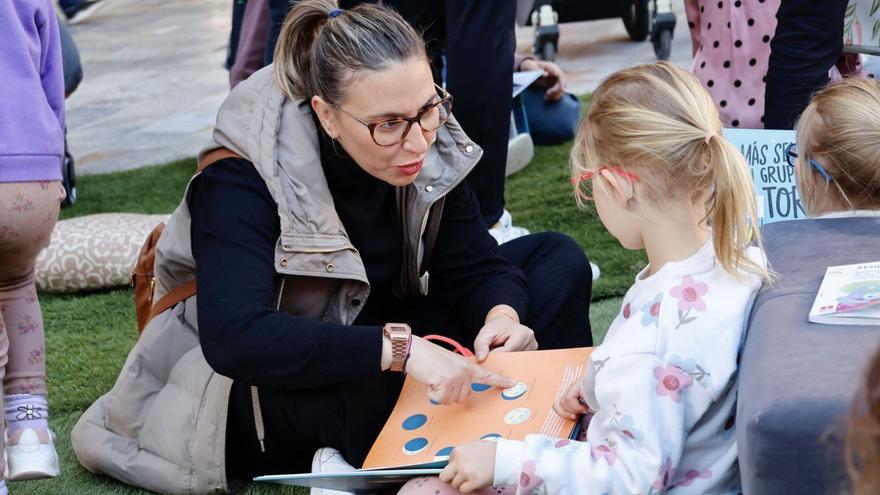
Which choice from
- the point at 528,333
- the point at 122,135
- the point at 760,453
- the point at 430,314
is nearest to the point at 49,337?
the point at 430,314

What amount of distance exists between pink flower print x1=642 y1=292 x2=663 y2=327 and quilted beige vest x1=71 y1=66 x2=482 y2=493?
665mm

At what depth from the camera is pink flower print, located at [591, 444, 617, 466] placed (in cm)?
160

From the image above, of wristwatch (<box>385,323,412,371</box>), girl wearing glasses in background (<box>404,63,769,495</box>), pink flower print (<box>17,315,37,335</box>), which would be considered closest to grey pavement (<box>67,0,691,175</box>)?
pink flower print (<box>17,315,37,335</box>)

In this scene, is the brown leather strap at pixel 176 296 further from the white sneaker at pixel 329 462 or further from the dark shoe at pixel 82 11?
the dark shoe at pixel 82 11

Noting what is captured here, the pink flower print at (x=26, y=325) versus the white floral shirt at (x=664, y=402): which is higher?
the white floral shirt at (x=664, y=402)

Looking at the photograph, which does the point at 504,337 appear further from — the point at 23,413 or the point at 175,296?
the point at 23,413

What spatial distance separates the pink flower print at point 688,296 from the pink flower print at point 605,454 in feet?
0.63

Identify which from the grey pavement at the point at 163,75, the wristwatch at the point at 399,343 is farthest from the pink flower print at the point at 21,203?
the grey pavement at the point at 163,75

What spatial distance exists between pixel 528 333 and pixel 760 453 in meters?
0.92

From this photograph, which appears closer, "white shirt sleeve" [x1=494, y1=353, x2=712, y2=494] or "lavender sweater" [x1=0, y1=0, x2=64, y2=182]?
"white shirt sleeve" [x1=494, y1=353, x2=712, y2=494]

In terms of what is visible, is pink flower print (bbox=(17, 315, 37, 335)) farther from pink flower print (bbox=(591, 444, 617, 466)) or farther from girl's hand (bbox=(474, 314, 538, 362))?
pink flower print (bbox=(591, 444, 617, 466))

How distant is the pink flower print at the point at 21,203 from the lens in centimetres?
212

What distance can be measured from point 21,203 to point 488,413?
0.91 m

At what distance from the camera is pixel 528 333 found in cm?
221
